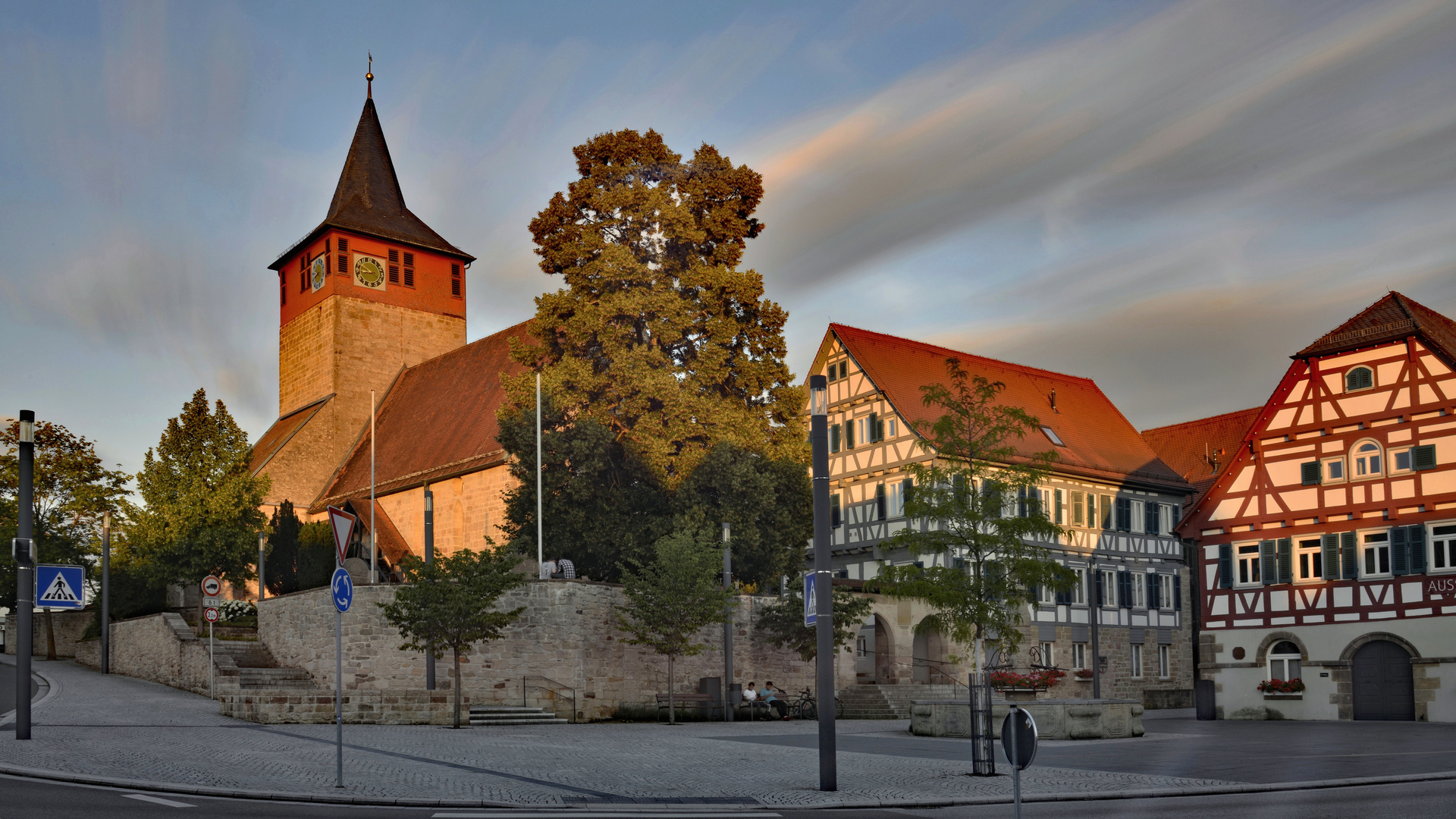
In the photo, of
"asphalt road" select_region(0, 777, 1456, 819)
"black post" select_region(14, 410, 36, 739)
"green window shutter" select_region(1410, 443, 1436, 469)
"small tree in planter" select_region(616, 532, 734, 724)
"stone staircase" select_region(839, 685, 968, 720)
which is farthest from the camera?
"stone staircase" select_region(839, 685, 968, 720)

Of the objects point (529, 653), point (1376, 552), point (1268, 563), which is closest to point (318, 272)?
point (529, 653)

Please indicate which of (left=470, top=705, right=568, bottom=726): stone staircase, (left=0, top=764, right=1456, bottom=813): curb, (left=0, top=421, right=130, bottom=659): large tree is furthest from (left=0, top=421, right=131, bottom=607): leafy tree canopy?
(left=0, top=764, right=1456, bottom=813): curb

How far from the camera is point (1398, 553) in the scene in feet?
106

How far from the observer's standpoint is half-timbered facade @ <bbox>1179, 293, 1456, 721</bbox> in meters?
31.7

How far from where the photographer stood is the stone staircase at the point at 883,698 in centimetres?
3250

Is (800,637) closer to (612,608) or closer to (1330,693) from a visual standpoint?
(612,608)

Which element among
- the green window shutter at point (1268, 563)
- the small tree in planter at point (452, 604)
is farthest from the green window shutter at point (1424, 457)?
the small tree in planter at point (452, 604)

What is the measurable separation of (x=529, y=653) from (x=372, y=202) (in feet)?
116

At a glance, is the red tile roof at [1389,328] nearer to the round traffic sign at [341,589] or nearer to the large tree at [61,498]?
the round traffic sign at [341,589]

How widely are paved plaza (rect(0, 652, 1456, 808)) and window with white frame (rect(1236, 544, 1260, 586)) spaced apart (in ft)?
28.8

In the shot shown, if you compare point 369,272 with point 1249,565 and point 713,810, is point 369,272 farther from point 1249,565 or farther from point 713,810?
point 713,810

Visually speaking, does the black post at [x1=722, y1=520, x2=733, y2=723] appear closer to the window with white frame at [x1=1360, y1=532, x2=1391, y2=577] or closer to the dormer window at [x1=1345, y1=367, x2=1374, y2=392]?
the window with white frame at [x1=1360, y1=532, x2=1391, y2=577]

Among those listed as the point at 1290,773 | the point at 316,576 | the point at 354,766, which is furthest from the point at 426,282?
the point at 1290,773

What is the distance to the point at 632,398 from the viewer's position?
3209 centimetres
